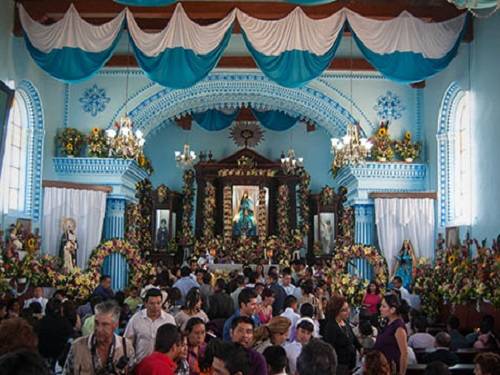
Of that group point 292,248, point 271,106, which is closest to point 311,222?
point 292,248

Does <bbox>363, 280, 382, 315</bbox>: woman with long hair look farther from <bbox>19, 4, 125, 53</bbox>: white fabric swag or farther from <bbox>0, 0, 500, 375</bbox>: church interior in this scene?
<bbox>19, 4, 125, 53</bbox>: white fabric swag

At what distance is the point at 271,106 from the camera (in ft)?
61.7

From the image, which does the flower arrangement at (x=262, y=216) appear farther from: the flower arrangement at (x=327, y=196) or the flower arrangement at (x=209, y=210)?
the flower arrangement at (x=327, y=196)

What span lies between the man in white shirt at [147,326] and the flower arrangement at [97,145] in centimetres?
1136

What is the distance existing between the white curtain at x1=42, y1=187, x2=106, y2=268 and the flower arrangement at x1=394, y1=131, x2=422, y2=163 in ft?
25.5

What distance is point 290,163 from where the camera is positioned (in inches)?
859

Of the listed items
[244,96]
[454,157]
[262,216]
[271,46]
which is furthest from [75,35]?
[262,216]

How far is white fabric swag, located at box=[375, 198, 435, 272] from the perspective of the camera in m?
16.2

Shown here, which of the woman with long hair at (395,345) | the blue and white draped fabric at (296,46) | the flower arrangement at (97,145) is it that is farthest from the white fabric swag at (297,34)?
the woman with long hair at (395,345)

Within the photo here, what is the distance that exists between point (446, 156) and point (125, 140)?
7.76m

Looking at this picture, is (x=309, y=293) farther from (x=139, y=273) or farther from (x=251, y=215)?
(x=251, y=215)

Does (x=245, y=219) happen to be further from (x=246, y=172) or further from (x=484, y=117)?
(x=484, y=117)

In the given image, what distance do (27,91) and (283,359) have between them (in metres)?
12.5

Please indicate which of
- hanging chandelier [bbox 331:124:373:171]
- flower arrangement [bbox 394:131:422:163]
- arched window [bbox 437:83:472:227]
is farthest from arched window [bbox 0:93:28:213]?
arched window [bbox 437:83:472:227]
